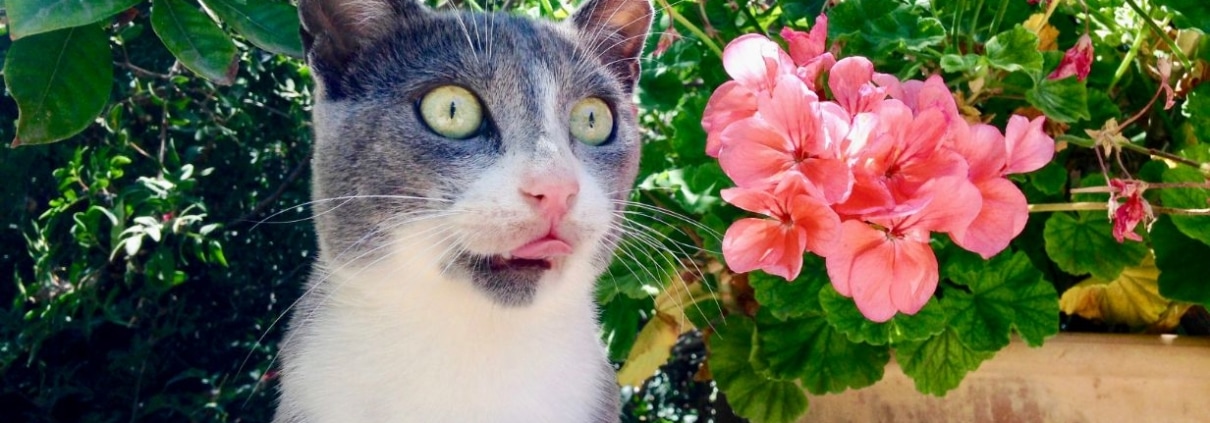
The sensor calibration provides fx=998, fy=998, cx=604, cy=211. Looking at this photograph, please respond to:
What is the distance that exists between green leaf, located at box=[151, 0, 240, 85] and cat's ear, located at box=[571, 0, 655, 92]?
31 cm

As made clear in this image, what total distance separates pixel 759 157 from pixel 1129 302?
0.58m

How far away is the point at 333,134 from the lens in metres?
0.83

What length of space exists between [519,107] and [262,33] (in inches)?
9.3

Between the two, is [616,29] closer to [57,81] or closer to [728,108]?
[728,108]

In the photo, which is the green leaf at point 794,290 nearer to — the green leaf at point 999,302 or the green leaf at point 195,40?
the green leaf at point 999,302

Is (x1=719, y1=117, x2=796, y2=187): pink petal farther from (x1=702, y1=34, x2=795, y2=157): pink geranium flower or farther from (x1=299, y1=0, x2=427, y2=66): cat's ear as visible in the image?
(x1=299, y1=0, x2=427, y2=66): cat's ear

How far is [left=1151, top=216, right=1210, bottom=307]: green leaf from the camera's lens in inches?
36.0

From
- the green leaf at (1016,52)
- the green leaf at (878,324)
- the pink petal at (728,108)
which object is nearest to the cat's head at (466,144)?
the pink petal at (728,108)

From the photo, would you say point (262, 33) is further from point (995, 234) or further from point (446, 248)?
point (995, 234)

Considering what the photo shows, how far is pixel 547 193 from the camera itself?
0.73 meters

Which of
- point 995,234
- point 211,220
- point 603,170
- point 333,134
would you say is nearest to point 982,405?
point 995,234

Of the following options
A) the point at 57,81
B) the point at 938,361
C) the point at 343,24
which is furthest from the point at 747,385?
the point at 57,81

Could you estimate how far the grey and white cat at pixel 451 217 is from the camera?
2.49 ft

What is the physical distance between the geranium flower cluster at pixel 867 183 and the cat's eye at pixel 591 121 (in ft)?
0.63
